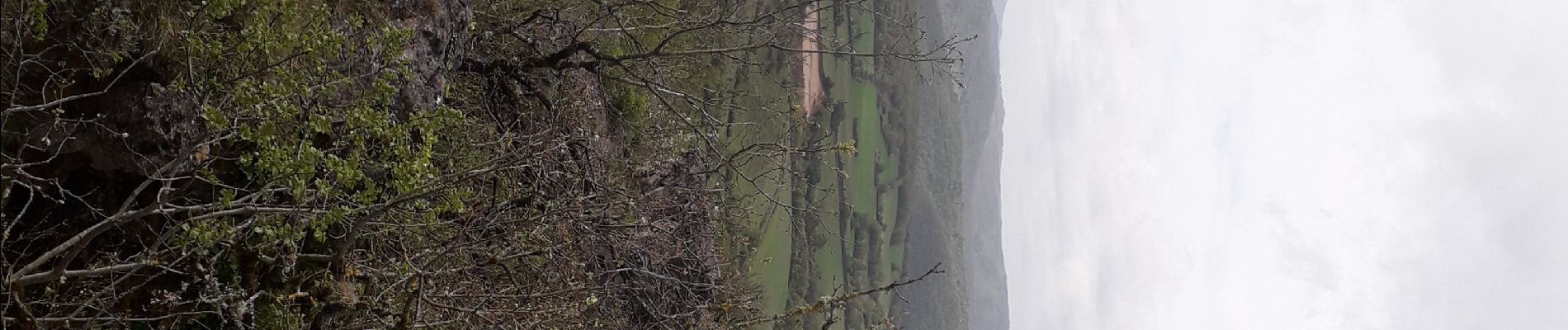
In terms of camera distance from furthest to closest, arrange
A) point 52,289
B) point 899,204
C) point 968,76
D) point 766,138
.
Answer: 1. point 968,76
2. point 899,204
3. point 766,138
4. point 52,289

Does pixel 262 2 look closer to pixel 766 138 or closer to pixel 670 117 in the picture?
pixel 670 117

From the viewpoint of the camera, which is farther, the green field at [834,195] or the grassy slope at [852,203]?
the grassy slope at [852,203]

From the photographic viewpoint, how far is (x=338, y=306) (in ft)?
A: 15.3

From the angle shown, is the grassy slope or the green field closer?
the green field

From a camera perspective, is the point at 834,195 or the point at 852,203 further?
the point at 852,203

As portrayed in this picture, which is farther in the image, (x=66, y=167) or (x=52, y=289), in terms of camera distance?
(x=66, y=167)

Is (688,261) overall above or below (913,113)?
below

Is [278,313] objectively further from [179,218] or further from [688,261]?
[688,261]

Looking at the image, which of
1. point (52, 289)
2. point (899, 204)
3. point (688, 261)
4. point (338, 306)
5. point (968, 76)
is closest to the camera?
point (52, 289)

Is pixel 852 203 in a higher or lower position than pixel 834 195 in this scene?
higher

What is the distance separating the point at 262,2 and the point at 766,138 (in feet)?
53.1

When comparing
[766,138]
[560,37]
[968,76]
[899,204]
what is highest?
A: [968,76]

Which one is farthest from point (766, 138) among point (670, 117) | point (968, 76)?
point (968, 76)

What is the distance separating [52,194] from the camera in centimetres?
405
